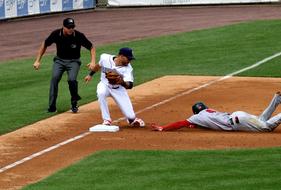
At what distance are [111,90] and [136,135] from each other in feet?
3.71

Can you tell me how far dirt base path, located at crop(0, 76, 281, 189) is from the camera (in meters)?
13.6

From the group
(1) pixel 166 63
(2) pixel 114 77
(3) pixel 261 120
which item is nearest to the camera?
(3) pixel 261 120

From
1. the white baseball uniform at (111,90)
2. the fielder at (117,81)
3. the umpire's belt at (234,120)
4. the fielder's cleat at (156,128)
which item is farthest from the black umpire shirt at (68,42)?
the umpire's belt at (234,120)

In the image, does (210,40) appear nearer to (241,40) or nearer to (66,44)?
(241,40)

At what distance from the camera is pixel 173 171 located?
1238 centimetres

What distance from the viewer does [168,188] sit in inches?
445

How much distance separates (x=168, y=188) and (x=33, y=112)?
306 inches

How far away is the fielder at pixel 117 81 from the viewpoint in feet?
52.0

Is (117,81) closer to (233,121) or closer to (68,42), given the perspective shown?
(233,121)

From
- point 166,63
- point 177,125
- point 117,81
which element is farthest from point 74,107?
point 166,63

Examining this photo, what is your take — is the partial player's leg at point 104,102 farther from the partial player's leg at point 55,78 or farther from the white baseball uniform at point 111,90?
the partial player's leg at point 55,78

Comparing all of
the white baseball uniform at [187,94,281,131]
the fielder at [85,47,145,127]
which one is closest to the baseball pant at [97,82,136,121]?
the fielder at [85,47,145,127]

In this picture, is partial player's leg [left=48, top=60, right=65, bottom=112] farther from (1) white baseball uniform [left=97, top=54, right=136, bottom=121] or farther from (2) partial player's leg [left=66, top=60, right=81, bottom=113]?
(1) white baseball uniform [left=97, top=54, right=136, bottom=121]

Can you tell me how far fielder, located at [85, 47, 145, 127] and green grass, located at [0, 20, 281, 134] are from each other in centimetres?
190
